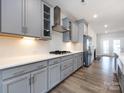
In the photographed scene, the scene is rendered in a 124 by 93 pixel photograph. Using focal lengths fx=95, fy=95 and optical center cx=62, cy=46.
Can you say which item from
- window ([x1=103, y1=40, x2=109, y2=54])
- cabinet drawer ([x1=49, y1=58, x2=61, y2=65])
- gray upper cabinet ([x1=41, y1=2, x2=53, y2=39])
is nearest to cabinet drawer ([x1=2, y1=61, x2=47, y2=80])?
cabinet drawer ([x1=49, y1=58, x2=61, y2=65])

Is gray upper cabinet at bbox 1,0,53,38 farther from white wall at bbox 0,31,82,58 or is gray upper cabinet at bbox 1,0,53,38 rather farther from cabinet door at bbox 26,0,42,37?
white wall at bbox 0,31,82,58

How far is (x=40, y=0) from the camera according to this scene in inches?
93.7

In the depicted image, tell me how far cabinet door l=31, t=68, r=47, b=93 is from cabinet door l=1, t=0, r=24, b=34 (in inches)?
34.9

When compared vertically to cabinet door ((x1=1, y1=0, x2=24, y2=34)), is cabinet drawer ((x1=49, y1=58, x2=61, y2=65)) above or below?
below

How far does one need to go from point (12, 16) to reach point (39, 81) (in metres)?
1.33

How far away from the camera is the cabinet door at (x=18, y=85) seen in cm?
134

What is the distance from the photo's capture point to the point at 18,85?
4.93ft

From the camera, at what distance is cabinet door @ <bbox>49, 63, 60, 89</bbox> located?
227cm

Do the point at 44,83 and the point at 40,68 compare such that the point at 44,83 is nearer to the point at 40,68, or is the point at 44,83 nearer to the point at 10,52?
the point at 40,68

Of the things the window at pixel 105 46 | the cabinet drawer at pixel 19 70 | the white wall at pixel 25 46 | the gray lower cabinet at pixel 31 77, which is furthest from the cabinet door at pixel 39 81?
the window at pixel 105 46

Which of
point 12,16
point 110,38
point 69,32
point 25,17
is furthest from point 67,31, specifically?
point 110,38

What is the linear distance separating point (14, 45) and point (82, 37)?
12.5ft

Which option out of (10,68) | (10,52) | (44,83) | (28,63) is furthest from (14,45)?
(44,83)

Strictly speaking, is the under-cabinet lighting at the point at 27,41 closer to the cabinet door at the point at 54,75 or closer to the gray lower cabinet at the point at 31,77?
the gray lower cabinet at the point at 31,77
